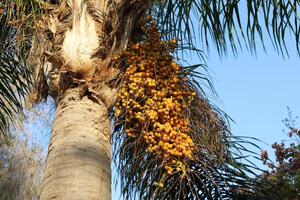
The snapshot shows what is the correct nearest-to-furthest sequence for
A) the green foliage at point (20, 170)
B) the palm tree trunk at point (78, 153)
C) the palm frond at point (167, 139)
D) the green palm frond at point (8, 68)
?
the palm tree trunk at point (78, 153) → the palm frond at point (167, 139) → the green palm frond at point (8, 68) → the green foliage at point (20, 170)

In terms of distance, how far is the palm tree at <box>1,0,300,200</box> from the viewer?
2.56m

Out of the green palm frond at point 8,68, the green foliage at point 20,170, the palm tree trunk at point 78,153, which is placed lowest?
the palm tree trunk at point 78,153

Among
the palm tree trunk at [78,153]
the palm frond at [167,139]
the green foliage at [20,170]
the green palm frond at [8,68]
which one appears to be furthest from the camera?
the green foliage at [20,170]

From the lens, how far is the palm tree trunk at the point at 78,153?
2.38 metres

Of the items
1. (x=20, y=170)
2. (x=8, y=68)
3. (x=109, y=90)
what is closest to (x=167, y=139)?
(x=109, y=90)

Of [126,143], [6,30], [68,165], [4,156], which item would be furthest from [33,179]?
[68,165]

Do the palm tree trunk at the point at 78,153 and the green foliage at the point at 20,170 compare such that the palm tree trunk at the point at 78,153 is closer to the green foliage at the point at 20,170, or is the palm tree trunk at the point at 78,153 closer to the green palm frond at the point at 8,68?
the green palm frond at the point at 8,68

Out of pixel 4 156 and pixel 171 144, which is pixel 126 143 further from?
pixel 4 156

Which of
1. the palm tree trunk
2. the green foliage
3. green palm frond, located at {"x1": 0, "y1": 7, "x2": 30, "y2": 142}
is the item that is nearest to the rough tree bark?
the palm tree trunk

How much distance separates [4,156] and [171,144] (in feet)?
24.8

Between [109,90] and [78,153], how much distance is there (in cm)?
57

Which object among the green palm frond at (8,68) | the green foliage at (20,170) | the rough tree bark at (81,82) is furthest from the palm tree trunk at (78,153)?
the green foliage at (20,170)

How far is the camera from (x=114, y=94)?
3.02 meters

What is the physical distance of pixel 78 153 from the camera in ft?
8.29
